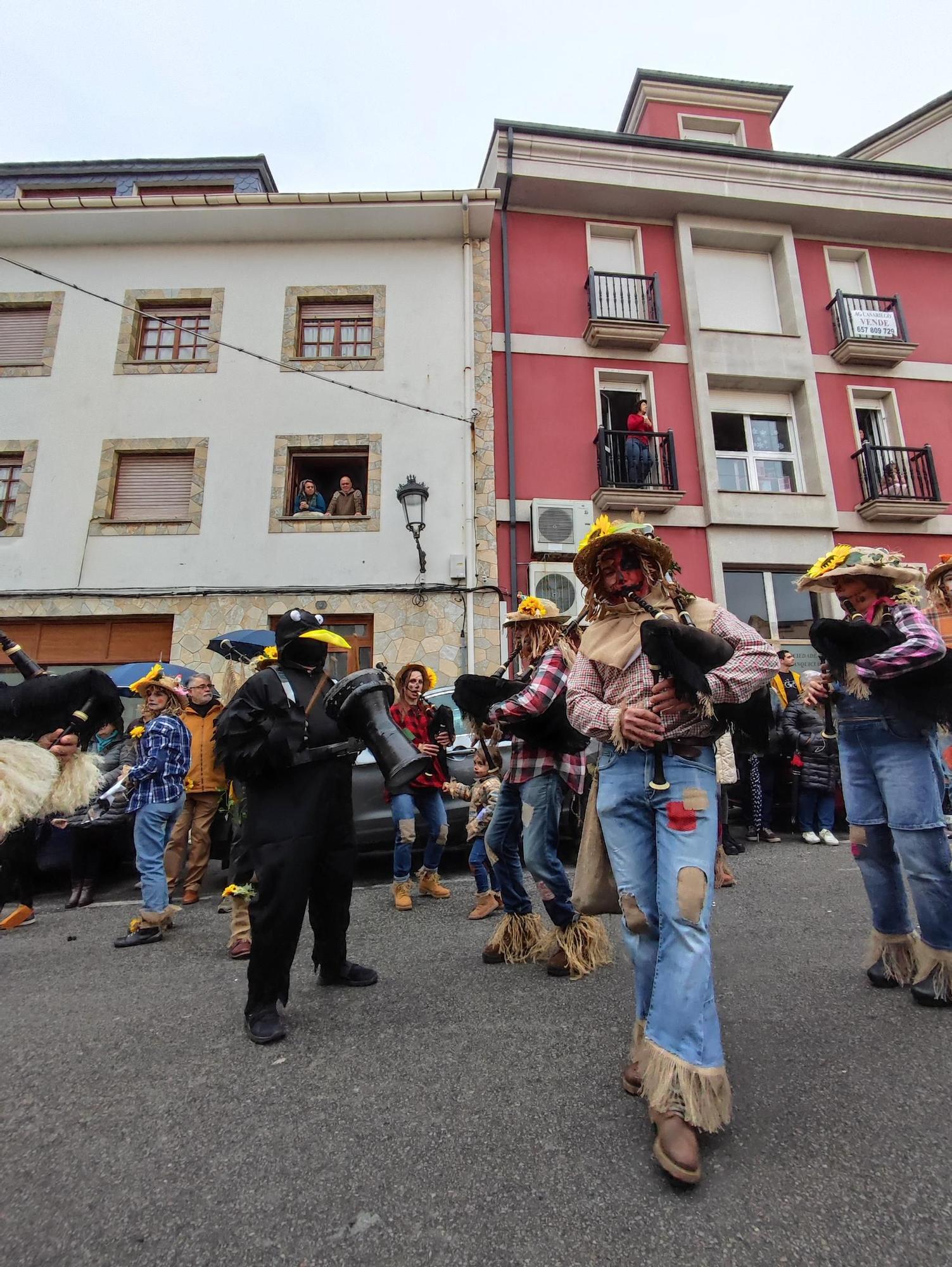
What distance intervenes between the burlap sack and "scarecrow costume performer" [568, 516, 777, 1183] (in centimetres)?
10

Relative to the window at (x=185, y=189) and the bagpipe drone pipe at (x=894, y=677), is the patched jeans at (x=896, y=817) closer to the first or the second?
the bagpipe drone pipe at (x=894, y=677)

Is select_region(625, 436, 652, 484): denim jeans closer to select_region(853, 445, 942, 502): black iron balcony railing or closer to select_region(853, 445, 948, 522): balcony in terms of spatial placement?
select_region(853, 445, 948, 522): balcony

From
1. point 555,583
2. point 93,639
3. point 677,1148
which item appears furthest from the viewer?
point 555,583

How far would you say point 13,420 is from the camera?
38.8 ft

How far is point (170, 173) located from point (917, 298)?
16298 millimetres

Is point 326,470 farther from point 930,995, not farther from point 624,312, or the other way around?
point 930,995

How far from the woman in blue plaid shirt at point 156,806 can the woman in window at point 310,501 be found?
684 centimetres

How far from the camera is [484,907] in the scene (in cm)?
465

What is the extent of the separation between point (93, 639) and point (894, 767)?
11.6 metres

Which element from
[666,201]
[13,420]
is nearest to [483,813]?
[13,420]

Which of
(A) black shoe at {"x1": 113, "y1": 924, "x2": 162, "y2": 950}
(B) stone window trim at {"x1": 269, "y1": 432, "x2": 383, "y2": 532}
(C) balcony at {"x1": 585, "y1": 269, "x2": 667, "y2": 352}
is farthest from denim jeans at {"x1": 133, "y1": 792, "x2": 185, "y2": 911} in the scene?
(C) balcony at {"x1": 585, "y1": 269, "x2": 667, "y2": 352}

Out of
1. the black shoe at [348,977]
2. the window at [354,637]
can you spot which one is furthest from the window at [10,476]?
the black shoe at [348,977]

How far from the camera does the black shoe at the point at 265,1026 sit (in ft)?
9.13

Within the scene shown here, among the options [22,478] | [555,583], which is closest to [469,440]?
[555,583]
